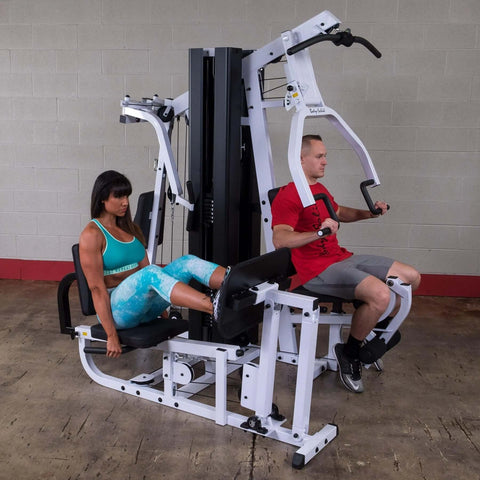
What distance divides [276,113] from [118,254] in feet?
7.61

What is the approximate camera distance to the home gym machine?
2.46m

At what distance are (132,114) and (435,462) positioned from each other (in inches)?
85.4

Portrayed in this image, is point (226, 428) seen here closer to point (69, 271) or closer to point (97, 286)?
point (97, 286)

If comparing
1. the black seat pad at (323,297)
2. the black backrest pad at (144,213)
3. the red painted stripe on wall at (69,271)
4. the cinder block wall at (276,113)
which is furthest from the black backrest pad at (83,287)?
the red painted stripe on wall at (69,271)

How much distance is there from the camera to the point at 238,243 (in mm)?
3248

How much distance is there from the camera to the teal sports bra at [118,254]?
9.23 feet

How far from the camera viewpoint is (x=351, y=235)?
4855 mm

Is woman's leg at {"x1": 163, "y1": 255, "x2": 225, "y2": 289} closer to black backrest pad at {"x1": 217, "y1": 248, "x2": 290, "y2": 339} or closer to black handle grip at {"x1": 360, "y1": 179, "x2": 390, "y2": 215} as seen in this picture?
black backrest pad at {"x1": 217, "y1": 248, "x2": 290, "y2": 339}

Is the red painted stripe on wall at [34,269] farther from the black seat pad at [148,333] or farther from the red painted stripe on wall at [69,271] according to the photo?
the black seat pad at [148,333]

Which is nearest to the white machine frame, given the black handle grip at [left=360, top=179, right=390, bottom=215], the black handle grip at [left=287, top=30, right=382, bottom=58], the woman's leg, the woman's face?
the woman's leg

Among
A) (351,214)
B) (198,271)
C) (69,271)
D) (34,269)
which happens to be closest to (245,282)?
(198,271)

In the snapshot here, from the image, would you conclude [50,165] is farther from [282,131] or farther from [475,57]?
[475,57]

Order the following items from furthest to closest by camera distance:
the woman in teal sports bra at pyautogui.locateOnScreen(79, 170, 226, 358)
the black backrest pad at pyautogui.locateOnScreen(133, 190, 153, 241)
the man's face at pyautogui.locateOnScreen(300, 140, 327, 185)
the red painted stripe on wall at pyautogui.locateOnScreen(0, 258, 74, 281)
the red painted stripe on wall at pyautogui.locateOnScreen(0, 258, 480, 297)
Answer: the red painted stripe on wall at pyautogui.locateOnScreen(0, 258, 74, 281)
the red painted stripe on wall at pyautogui.locateOnScreen(0, 258, 480, 297)
the black backrest pad at pyautogui.locateOnScreen(133, 190, 153, 241)
the man's face at pyautogui.locateOnScreen(300, 140, 327, 185)
the woman in teal sports bra at pyautogui.locateOnScreen(79, 170, 226, 358)

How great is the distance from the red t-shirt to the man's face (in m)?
0.09
